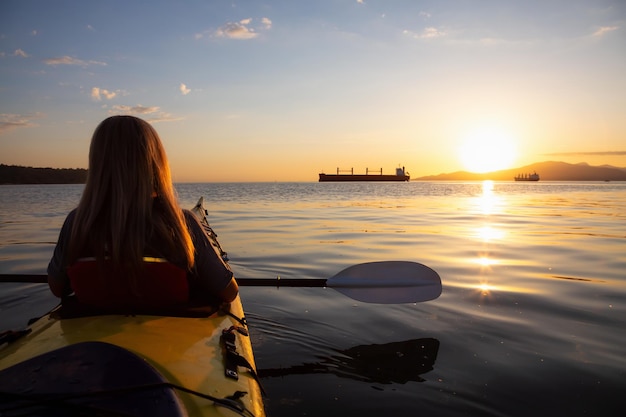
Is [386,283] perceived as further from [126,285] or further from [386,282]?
[126,285]

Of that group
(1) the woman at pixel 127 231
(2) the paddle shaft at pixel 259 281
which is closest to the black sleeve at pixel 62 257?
(1) the woman at pixel 127 231

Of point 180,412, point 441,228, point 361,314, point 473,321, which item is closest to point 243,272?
point 361,314

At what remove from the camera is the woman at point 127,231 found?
249cm

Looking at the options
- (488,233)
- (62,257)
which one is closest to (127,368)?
(62,257)

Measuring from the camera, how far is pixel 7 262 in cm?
887

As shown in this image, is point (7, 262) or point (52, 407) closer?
point (52, 407)

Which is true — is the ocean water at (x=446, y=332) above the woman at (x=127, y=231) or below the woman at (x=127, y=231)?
below

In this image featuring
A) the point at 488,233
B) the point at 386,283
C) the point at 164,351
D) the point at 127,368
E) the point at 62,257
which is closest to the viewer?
the point at 127,368

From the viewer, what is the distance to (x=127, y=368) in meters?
1.88

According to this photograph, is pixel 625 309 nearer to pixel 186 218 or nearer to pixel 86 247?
pixel 186 218

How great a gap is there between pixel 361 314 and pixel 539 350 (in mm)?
2088

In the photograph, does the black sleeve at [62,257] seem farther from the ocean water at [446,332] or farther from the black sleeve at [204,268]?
the ocean water at [446,332]

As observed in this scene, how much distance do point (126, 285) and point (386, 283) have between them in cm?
349

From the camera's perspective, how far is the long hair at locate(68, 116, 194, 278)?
2.47 m
